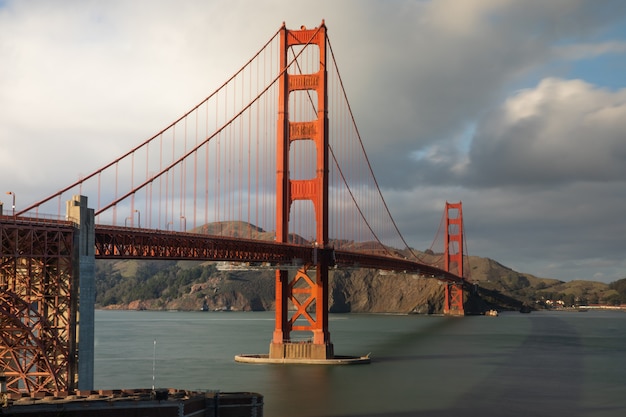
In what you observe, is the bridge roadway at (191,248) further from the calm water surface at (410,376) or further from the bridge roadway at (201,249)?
the calm water surface at (410,376)

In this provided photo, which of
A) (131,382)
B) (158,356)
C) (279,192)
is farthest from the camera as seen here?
(158,356)

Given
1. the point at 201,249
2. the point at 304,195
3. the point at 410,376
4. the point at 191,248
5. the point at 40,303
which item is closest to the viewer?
the point at 40,303

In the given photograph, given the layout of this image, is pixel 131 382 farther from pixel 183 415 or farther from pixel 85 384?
pixel 183 415

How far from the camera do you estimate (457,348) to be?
80.9 m

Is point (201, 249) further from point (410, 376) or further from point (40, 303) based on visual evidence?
point (410, 376)

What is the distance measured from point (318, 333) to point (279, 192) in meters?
10.8

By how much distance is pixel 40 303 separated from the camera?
35875 mm

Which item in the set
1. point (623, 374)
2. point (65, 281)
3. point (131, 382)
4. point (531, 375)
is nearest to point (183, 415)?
point (65, 281)

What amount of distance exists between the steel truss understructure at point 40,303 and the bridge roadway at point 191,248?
63 centimetres

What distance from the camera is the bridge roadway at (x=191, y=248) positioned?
4012cm

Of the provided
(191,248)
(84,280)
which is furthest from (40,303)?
(191,248)

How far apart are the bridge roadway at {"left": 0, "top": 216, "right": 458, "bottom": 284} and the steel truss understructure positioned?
0.63m

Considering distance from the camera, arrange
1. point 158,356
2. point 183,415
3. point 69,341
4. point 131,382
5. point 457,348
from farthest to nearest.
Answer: point 457,348, point 158,356, point 131,382, point 69,341, point 183,415

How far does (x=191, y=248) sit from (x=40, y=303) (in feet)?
47.3
